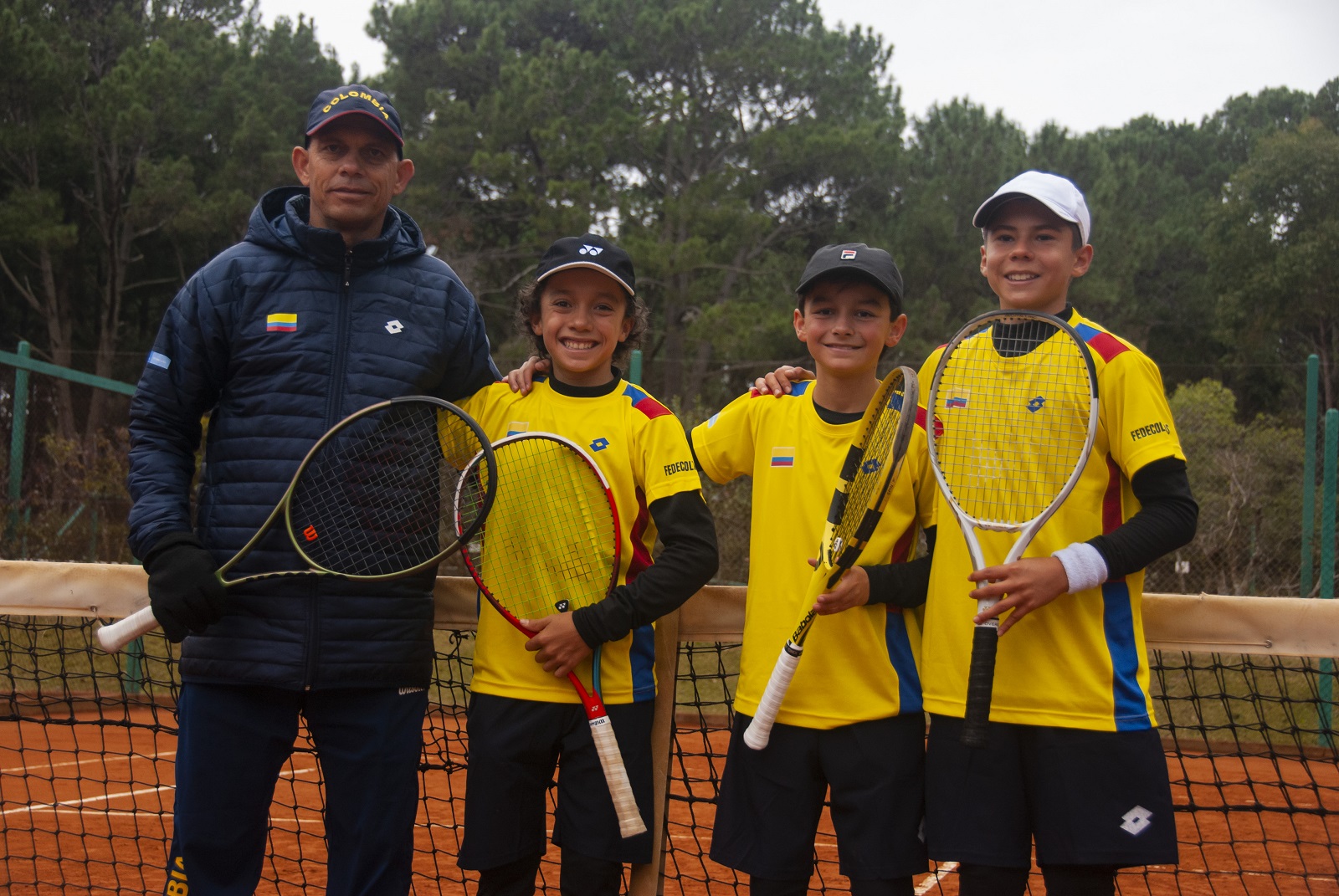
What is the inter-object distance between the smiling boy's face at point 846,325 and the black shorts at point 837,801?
0.79m

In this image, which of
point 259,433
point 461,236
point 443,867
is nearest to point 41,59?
point 461,236

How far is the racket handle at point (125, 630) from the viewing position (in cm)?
246

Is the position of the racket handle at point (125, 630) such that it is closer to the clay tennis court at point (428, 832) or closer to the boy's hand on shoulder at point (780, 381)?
the clay tennis court at point (428, 832)

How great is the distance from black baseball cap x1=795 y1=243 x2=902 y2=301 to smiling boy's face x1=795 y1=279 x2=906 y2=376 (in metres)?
0.02

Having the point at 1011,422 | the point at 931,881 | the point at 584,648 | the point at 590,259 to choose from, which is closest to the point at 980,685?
the point at 1011,422

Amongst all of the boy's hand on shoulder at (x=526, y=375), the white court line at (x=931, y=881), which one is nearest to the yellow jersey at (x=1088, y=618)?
the boy's hand on shoulder at (x=526, y=375)

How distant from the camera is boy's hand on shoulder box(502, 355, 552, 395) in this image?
9.28 ft

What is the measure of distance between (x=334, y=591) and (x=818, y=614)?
1.05 m

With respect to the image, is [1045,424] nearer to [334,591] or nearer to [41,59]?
[334,591]

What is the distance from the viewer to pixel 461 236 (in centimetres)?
1969

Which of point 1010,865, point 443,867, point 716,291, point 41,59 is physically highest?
point 41,59

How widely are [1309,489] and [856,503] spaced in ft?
20.6

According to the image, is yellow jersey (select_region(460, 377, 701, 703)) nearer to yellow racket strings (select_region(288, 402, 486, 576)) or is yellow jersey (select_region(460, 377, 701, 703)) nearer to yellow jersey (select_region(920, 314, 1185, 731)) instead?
yellow racket strings (select_region(288, 402, 486, 576))

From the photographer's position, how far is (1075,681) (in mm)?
2346
